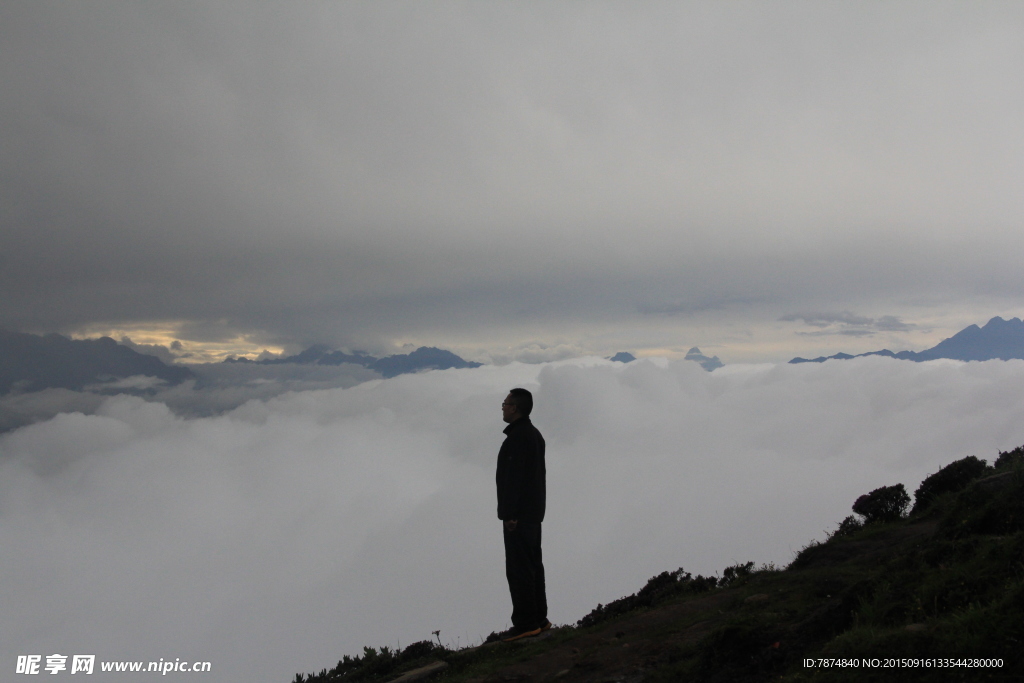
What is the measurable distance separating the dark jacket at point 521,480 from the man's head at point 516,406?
0.31 meters

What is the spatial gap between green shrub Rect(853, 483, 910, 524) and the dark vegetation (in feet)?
0.11

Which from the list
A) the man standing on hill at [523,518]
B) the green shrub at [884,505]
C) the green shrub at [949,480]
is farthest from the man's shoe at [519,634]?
the green shrub at [949,480]

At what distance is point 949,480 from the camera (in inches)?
453

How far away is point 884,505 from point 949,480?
1309 millimetres

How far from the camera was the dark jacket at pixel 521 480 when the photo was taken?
10.4 m

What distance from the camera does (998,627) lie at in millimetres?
4266

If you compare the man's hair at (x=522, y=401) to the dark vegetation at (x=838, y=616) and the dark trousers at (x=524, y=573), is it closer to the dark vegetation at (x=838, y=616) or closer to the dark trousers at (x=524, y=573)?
the dark trousers at (x=524, y=573)

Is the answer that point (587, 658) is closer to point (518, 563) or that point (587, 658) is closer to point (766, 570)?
point (518, 563)

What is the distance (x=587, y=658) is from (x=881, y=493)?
846cm

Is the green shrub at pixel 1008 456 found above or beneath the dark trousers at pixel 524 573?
above

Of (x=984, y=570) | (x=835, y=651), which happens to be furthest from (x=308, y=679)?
(x=984, y=570)

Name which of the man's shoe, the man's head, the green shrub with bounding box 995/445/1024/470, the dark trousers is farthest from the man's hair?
the green shrub with bounding box 995/445/1024/470

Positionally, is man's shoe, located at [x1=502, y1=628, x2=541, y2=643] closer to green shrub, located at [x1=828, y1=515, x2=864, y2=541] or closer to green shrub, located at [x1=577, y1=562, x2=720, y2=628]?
green shrub, located at [x1=577, y1=562, x2=720, y2=628]

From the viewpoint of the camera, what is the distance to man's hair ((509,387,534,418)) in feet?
35.6
